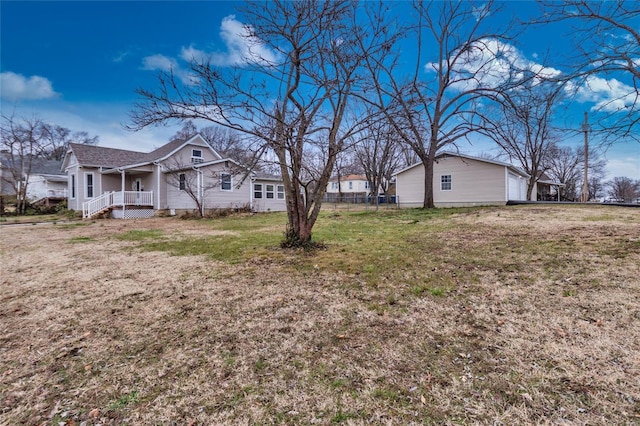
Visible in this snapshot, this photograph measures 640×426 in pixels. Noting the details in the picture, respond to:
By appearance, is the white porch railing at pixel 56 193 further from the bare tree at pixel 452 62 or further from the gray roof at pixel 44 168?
the bare tree at pixel 452 62

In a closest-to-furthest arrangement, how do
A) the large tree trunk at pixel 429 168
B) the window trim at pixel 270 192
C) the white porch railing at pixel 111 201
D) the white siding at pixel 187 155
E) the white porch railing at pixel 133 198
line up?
the white porch railing at pixel 111 201
the white porch railing at pixel 133 198
the large tree trunk at pixel 429 168
the white siding at pixel 187 155
the window trim at pixel 270 192

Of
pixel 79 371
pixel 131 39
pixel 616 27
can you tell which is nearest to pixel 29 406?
pixel 79 371

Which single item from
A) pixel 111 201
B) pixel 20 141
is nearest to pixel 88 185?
pixel 111 201

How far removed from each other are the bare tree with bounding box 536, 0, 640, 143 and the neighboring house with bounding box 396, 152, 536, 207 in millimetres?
12490

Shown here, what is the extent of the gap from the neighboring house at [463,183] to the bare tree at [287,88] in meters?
14.0

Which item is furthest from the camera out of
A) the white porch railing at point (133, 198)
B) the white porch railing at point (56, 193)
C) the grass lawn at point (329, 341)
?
the white porch railing at point (56, 193)

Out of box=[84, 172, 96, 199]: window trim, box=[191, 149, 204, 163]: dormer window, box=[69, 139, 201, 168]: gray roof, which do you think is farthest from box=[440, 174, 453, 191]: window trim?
box=[84, 172, 96, 199]: window trim

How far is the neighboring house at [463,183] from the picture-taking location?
18.2 meters

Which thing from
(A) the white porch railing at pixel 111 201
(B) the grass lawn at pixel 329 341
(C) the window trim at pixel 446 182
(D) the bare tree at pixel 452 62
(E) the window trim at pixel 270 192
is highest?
(D) the bare tree at pixel 452 62

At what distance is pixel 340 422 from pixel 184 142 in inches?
763

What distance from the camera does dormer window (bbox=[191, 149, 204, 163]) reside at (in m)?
18.6

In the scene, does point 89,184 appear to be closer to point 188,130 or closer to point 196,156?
point 196,156

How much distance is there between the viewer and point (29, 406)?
181cm

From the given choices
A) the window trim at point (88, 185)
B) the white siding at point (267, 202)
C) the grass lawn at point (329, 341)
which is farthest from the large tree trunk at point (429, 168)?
the window trim at point (88, 185)
